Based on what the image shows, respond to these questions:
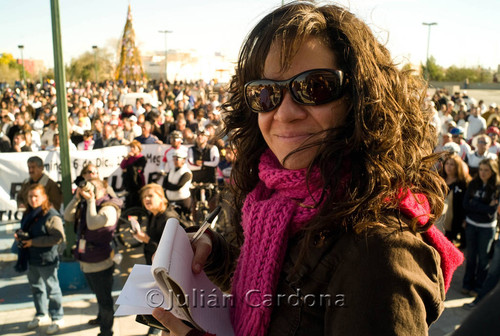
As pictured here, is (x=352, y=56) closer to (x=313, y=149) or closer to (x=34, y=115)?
(x=313, y=149)

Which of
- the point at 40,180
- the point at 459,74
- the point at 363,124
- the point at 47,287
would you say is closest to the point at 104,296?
the point at 47,287

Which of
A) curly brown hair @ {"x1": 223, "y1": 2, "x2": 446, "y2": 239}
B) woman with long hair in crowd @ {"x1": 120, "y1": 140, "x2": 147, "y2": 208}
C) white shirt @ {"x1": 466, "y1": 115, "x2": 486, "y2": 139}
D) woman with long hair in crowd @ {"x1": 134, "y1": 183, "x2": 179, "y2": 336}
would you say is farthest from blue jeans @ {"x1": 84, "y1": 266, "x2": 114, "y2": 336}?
white shirt @ {"x1": 466, "y1": 115, "x2": 486, "y2": 139}

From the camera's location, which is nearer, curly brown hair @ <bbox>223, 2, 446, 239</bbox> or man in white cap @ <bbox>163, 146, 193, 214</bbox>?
curly brown hair @ <bbox>223, 2, 446, 239</bbox>

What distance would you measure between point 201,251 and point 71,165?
644 cm

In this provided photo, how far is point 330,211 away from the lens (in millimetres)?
1173

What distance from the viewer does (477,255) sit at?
18.4ft

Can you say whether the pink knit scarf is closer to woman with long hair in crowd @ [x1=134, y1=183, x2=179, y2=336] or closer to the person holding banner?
woman with long hair in crowd @ [x1=134, y1=183, x2=179, y2=336]

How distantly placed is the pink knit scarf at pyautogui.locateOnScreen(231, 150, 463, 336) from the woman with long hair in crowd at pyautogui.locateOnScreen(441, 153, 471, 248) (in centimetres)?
540

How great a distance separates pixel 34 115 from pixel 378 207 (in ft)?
58.4

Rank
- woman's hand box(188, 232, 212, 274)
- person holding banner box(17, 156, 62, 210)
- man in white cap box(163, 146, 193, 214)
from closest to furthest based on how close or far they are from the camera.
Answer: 1. woman's hand box(188, 232, 212, 274)
2. person holding banner box(17, 156, 62, 210)
3. man in white cap box(163, 146, 193, 214)

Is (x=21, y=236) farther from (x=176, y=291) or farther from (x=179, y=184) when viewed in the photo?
(x=176, y=291)

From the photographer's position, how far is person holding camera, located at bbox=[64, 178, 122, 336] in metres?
4.43

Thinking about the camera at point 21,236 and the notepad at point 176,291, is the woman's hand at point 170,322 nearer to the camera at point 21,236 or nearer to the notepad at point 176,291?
the notepad at point 176,291

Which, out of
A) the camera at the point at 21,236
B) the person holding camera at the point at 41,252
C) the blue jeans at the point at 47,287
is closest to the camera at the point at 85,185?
the person holding camera at the point at 41,252
